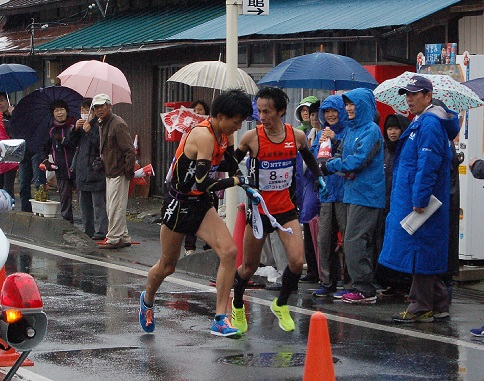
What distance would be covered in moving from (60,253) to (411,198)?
5670mm

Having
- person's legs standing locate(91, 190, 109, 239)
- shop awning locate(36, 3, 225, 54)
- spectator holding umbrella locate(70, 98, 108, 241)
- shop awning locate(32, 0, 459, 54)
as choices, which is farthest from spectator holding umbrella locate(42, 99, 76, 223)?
shop awning locate(36, 3, 225, 54)

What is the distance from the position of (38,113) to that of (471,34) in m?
6.37

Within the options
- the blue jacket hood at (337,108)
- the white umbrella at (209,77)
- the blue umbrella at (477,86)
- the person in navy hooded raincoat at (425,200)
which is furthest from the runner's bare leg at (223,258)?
the white umbrella at (209,77)

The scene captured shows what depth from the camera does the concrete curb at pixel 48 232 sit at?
14.8 m

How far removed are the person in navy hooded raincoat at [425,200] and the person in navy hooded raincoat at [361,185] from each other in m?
0.83

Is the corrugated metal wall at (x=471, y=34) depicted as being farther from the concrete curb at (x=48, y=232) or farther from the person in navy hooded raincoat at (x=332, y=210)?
the concrete curb at (x=48, y=232)

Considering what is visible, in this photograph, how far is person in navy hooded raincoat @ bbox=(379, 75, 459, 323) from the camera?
A: 977 cm

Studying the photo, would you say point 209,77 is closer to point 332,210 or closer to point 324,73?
point 324,73

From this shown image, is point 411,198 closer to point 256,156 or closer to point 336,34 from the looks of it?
point 256,156

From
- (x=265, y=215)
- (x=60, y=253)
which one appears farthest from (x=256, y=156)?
(x=60, y=253)

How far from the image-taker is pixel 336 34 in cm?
1535

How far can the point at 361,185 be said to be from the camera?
36.0 feet

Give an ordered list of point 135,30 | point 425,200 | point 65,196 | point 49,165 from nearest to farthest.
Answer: point 425,200, point 49,165, point 65,196, point 135,30

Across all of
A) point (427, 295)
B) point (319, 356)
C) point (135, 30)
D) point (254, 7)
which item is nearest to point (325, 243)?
point (427, 295)
